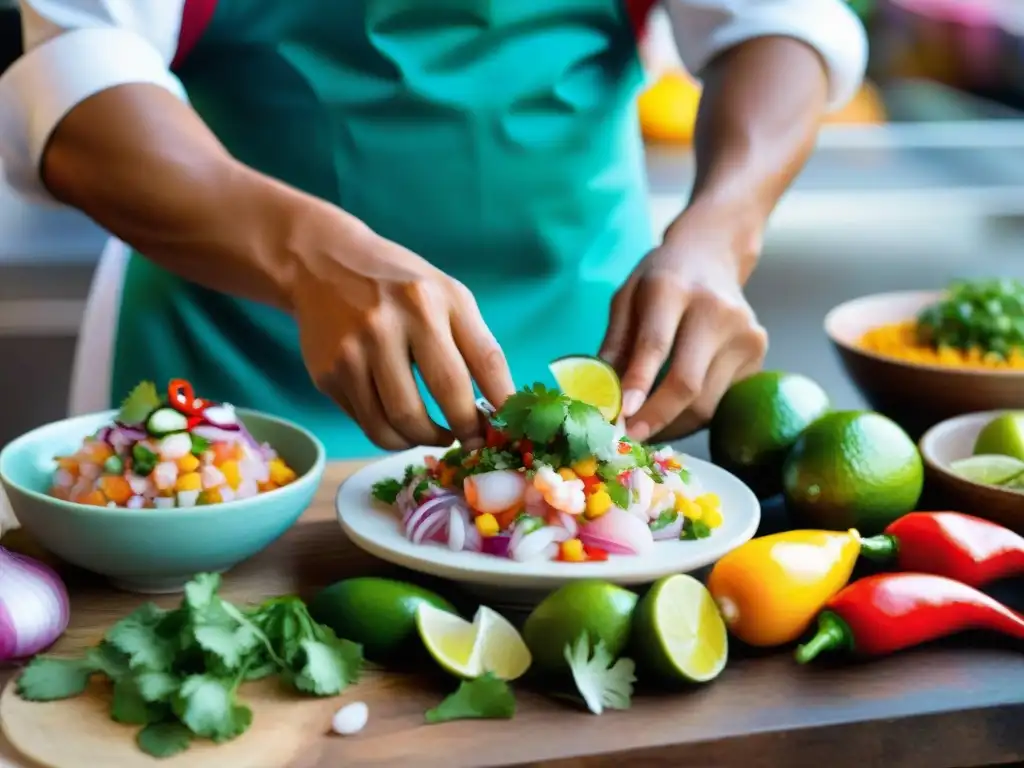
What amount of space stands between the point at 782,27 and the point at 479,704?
106 cm

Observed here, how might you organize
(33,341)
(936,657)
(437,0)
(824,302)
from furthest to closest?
(824,302) < (33,341) < (437,0) < (936,657)

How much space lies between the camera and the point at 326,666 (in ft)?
2.99

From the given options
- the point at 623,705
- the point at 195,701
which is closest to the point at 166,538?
the point at 195,701

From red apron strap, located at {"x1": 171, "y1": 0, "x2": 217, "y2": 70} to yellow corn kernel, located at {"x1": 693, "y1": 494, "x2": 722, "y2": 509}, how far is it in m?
0.82

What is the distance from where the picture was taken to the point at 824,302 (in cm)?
327

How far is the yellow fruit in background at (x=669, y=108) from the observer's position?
3.04 metres

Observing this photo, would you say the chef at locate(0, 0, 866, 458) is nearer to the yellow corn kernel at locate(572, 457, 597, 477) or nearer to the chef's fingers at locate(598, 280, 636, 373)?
the chef's fingers at locate(598, 280, 636, 373)

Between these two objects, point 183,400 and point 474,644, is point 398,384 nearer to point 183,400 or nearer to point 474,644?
point 183,400

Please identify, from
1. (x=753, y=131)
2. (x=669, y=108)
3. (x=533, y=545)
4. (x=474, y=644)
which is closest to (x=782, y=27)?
(x=753, y=131)

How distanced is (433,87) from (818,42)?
51 cm

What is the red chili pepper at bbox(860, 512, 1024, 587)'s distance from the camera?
105cm

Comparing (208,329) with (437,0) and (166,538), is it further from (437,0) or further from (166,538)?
(166,538)

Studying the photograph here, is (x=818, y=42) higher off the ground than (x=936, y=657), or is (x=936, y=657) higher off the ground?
(x=818, y=42)

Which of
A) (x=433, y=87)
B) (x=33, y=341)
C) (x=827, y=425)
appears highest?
(x=433, y=87)
